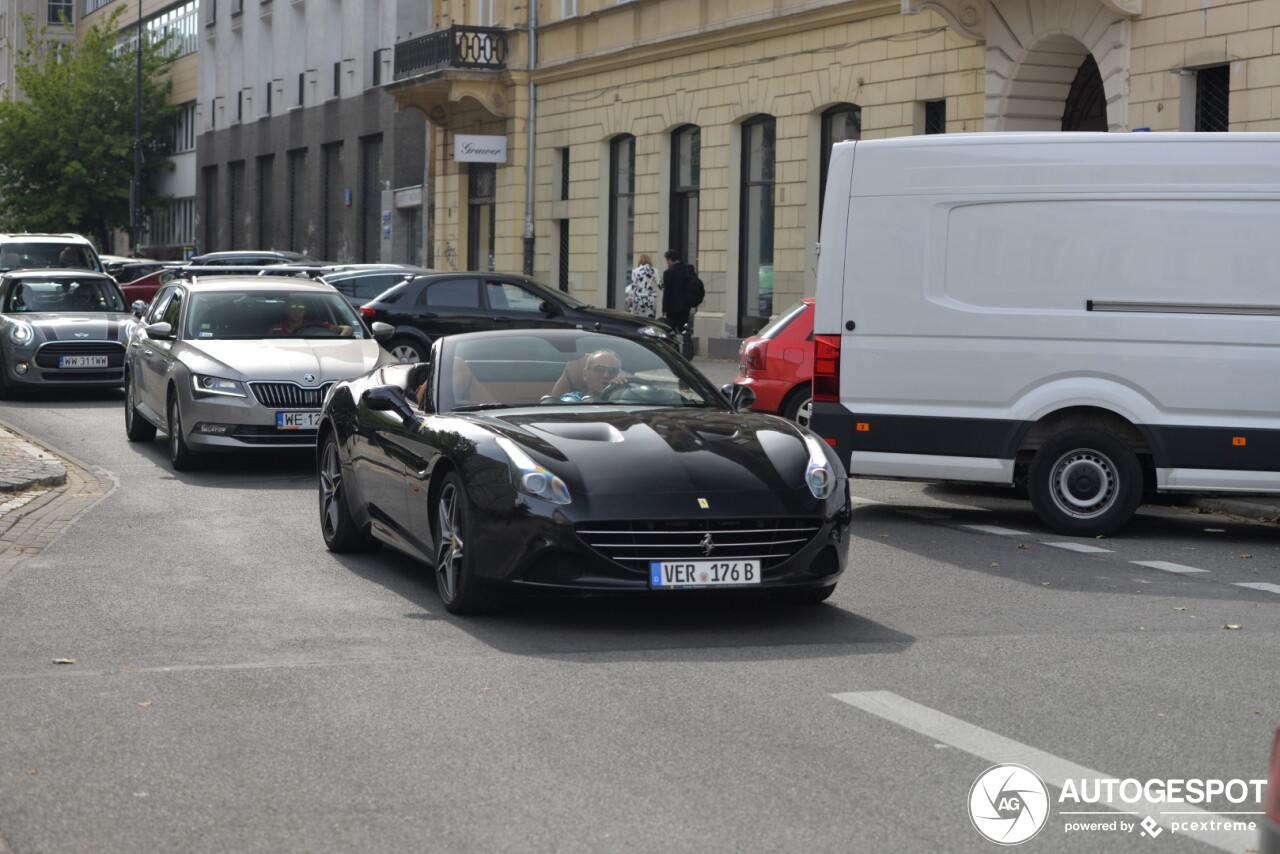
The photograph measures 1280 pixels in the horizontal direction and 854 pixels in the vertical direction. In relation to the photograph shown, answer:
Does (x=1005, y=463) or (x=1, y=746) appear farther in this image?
(x=1005, y=463)

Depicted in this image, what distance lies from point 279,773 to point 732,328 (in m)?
27.2

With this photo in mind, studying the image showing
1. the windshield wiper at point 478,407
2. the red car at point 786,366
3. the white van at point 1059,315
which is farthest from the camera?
the red car at point 786,366

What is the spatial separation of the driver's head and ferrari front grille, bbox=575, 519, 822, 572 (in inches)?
59.3

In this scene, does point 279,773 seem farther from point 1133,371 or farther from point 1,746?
point 1133,371

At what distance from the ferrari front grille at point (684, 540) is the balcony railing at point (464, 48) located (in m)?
32.5

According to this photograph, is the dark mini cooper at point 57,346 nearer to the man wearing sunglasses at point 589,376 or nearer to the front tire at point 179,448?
the front tire at point 179,448

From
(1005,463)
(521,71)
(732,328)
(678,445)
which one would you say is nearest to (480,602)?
(678,445)

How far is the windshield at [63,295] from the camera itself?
81.0 ft

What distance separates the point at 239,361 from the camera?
1591 cm

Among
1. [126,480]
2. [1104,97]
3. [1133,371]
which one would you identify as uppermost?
[1104,97]

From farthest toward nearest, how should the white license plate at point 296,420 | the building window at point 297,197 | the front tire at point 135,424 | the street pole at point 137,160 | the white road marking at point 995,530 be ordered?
the street pole at point 137,160 → the building window at point 297,197 → the front tire at point 135,424 → the white license plate at point 296,420 → the white road marking at point 995,530

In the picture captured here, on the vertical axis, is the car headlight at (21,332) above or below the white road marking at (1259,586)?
above

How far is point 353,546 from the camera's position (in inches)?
434

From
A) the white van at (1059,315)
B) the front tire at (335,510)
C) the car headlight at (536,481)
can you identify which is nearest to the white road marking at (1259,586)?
the white van at (1059,315)
